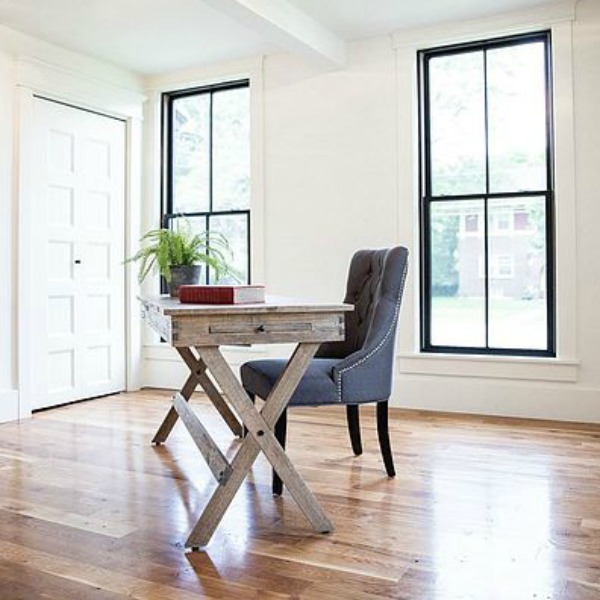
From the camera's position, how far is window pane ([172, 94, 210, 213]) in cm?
541

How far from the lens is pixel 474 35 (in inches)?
170

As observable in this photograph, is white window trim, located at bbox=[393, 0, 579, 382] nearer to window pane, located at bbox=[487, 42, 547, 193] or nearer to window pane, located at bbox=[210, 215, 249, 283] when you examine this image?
window pane, located at bbox=[487, 42, 547, 193]

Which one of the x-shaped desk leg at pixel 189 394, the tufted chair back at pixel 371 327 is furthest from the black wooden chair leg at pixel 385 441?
the x-shaped desk leg at pixel 189 394

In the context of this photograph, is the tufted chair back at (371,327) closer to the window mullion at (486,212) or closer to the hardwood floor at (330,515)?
the hardwood floor at (330,515)

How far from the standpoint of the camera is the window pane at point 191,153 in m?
5.41

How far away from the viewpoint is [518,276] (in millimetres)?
4340

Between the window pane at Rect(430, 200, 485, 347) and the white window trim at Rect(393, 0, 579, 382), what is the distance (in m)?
0.13

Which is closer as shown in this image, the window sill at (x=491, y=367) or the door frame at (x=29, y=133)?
the window sill at (x=491, y=367)

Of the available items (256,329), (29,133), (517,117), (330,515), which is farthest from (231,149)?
(330,515)

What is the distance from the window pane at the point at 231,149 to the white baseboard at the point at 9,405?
2.09 m

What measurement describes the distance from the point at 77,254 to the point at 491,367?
3075mm

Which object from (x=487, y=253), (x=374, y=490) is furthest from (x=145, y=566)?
(x=487, y=253)

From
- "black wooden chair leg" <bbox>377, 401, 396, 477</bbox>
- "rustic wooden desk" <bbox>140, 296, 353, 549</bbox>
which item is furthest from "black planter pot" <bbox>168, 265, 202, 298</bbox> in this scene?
"black wooden chair leg" <bbox>377, 401, 396, 477</bbox>

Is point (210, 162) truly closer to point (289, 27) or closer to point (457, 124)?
point (289, 27)
